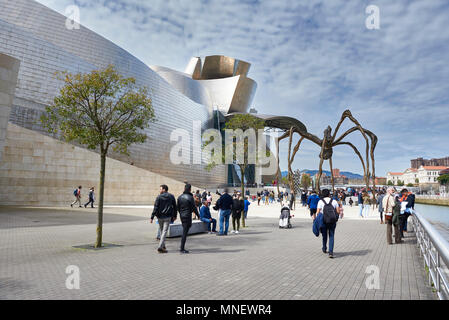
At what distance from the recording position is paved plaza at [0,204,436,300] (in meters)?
4.20

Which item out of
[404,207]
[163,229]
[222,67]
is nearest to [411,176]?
[222,67]

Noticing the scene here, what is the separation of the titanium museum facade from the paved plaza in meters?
4.77

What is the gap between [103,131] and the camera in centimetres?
870

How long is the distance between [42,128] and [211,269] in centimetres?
2827

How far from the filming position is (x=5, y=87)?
555 inches

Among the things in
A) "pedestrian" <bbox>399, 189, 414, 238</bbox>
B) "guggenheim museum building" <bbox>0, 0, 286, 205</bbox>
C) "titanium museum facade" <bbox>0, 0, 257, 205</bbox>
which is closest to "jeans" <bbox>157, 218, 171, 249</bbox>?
"guggenheim museum building" <bbox>0, 0, 286, 205</bbox>

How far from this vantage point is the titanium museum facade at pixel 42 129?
20391mm

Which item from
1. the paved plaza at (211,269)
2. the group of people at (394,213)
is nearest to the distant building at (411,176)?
the group of people at (394,213)

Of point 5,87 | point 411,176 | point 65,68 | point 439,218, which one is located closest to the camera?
point 5,87

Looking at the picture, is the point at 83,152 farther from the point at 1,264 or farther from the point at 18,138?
the point at 1,264

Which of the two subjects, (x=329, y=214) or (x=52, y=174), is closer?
(x=329, y=214)

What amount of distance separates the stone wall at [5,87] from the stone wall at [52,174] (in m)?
7.54

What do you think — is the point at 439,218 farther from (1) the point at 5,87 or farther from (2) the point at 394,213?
(1) the point at 5,87
